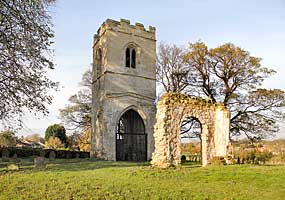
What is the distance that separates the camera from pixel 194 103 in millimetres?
18953

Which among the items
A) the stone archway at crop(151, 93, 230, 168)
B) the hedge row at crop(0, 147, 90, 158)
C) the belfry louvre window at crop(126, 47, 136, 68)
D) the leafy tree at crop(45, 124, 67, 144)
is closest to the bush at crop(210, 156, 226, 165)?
the stone archway at crop(151, 93, 230, 168)

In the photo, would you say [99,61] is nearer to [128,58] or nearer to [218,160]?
[128,58]

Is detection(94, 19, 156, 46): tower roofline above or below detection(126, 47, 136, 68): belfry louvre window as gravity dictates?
above

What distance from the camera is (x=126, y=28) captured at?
2789cm

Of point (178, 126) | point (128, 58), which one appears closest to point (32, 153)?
point (128, 58)

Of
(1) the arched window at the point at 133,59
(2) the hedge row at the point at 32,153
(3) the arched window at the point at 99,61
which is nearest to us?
(2) the hedge row at the point at 32,153

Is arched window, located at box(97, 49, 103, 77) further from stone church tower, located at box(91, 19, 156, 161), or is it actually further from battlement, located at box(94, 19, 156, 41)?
battlement, located at box(94, 19, 156, 41)

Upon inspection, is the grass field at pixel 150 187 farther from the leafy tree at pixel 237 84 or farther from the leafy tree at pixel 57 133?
the leafy tree at pixel 57 133

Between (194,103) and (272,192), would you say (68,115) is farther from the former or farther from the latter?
(272,192)

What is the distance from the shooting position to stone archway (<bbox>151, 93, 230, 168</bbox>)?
17.1 metres

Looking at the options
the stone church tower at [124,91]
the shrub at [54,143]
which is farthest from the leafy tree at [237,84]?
the shrub at [54,143]

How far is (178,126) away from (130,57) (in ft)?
39.7

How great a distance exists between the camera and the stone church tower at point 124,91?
2573 cm

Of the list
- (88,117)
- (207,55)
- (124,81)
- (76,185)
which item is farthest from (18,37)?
(88,117)
